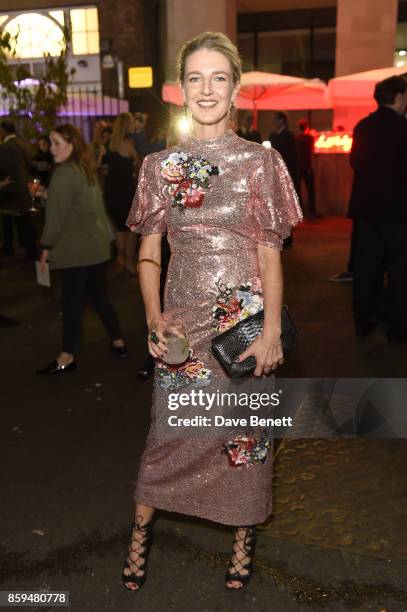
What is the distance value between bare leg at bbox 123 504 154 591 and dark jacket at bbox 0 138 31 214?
7.67 meters

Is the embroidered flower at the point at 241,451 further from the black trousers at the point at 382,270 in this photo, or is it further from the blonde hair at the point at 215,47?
the black trousers at the point at 382,270

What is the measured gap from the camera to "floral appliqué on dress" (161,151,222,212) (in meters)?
2.55

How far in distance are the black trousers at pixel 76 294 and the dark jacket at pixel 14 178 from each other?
4.59m

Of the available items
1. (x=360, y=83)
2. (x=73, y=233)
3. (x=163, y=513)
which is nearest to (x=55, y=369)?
(x=73, y=233)

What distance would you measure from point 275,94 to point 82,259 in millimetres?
9844

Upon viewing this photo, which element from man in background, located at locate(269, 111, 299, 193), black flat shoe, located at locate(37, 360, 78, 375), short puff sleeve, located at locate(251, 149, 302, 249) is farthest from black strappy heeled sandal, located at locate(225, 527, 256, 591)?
man in background, located at locate(269, 111, 299, 193)

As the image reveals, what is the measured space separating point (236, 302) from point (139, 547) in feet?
3.84

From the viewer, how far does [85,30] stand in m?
21.9

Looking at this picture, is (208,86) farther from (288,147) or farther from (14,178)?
(288,147)

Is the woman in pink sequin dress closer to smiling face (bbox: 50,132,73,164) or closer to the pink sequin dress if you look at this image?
the pink sequin dress

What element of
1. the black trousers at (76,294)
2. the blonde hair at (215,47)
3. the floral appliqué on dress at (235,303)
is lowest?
the black trousers at (76,294)

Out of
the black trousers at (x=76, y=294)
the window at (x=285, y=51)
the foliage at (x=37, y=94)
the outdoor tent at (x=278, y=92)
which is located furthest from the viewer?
the window at (x=285, y=51)

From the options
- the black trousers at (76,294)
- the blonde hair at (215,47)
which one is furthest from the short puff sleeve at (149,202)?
the black trousers at (76,294)

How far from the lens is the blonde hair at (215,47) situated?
253 centimetres
